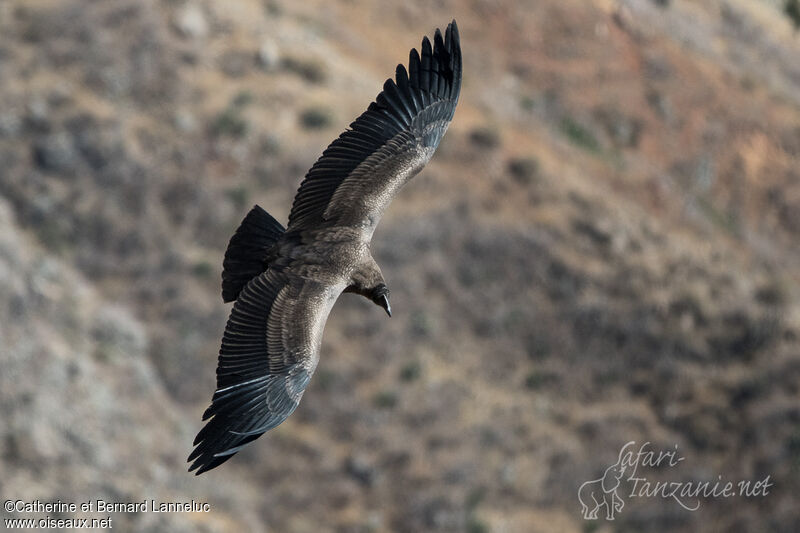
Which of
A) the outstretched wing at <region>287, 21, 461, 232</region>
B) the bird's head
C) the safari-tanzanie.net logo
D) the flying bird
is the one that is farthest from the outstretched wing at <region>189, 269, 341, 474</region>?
the safari-tanzanie.net logo

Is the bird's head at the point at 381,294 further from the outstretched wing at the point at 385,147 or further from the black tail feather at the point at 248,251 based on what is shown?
the black tail feather at the point at 248,251

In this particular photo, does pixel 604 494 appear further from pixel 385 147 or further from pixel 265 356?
pixel 265 356

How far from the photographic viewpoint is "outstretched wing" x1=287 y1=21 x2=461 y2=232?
13.5 meters

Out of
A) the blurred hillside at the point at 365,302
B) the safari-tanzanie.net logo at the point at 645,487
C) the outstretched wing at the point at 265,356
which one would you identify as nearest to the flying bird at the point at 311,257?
the outstretched wing at the point at 265,356

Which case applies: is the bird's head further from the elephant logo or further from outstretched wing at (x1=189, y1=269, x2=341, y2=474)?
the elephant logo

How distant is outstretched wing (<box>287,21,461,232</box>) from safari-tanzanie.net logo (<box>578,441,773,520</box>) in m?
22.0

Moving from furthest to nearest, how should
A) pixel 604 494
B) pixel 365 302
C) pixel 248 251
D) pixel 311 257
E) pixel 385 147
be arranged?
pixel 365 302
pixel 604 494
pixel 385 147
pixel 248 251
pixel 311 257

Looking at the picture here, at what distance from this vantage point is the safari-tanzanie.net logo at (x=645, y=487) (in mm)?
33781

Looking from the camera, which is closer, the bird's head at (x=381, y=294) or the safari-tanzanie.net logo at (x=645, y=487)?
the bird's head at (x=381, y=294)

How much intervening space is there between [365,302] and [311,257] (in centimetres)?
2191

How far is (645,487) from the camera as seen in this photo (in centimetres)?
3425

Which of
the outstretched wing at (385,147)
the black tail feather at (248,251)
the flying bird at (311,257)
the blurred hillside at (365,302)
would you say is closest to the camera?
the flying bird at (311,257)

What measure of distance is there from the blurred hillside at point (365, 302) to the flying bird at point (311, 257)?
1870 centimetres

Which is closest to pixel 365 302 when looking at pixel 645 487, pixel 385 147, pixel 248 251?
pixel 645 487
